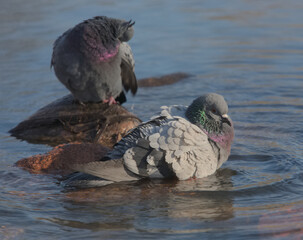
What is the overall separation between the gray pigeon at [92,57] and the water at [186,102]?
0.94 metres

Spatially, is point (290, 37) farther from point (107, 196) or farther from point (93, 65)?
point (107, 196)

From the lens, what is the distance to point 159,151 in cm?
608

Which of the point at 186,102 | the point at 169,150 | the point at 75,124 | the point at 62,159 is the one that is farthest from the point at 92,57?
the point at 169,150

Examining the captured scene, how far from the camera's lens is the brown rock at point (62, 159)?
6754 mm

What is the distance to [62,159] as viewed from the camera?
6.81 metres

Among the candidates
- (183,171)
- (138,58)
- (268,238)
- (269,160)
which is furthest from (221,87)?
(268,238)

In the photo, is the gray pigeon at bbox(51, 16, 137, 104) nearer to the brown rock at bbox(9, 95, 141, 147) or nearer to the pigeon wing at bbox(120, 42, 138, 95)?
the pigeon wing at bbox(120, 42, 138, 95)

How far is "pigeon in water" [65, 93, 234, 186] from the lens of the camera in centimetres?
606

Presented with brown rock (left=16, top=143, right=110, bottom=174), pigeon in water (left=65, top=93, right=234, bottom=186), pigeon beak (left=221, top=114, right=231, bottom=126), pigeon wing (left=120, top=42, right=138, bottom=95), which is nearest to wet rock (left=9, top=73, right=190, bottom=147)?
pigeon wing (left=120, top=42, right=138, bottom=95)

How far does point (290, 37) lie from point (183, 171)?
294 inches

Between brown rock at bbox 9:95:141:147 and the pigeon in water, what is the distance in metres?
1.83

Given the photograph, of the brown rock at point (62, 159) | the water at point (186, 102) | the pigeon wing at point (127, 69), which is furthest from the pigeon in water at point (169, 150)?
the pigeon wing at point (127, 69)

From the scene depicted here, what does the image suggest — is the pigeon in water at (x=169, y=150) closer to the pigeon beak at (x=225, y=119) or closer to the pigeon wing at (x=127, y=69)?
the pigeon beak at (x=225, y=119)

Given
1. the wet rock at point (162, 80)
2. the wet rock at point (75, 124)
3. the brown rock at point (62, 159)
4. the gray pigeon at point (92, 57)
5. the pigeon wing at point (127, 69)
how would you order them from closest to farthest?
the brown rock at point (62, 159), the gray pigeon at point (92, 57), the wet rock at point (75, 124), the pigeon wing at point (127, 69), the wet rock at point (162, 80)
